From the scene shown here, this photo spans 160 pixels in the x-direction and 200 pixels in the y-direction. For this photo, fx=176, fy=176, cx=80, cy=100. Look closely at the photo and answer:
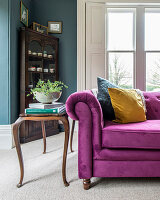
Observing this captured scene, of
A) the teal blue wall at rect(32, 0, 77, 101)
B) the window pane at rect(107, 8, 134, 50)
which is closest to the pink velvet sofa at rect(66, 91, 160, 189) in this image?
the teal blue wall at rect(32, 0, 77, 101)

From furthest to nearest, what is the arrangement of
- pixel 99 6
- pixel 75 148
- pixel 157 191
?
pixel 99 6 < pixel 75 148 < pixel 157 191

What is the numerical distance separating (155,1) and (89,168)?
141 inches

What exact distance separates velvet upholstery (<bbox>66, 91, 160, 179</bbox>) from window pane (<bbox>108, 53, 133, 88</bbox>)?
234cm

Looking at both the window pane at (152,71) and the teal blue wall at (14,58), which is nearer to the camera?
the teal blue wall at (14,58)

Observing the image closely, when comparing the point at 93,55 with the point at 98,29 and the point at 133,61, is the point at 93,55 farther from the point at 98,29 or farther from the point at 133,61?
the point at 133,61

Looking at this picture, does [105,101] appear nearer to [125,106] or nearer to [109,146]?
[125,106]

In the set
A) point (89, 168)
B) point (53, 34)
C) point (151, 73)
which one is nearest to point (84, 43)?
point (53, 34)

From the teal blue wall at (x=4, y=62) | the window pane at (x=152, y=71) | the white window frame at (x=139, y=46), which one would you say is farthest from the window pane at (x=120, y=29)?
the teal blue wall at (x=4, y=62)

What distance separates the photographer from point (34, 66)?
10.3ft

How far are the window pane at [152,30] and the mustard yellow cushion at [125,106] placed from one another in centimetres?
231

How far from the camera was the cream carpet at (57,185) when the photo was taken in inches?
53.9

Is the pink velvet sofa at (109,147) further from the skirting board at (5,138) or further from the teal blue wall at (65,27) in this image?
the teal blue wall at (65,27)

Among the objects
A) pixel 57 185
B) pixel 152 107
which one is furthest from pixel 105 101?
pixel 57 185

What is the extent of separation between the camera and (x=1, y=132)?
2602 mm
